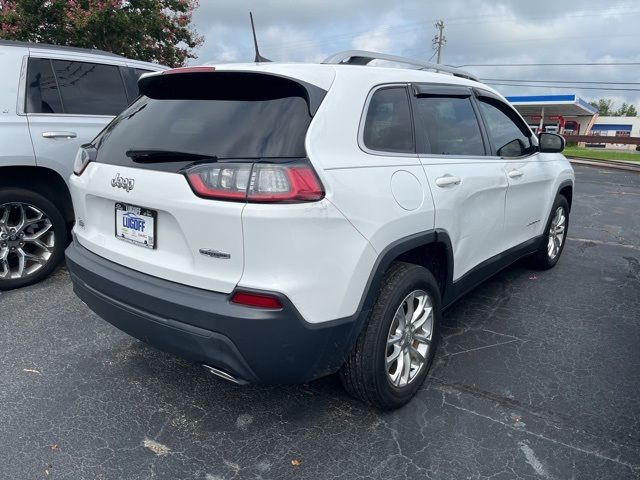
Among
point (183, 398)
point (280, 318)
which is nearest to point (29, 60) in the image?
point (183, 398)

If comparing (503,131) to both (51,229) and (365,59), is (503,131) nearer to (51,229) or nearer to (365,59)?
(365,59)

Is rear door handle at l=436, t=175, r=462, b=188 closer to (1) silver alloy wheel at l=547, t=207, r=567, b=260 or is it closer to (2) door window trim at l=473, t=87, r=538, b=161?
(2) door window trim at l=473, t=87, r=538, b=161

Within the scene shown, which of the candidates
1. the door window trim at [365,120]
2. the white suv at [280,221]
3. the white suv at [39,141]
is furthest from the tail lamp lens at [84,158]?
the white suv at [39,141]

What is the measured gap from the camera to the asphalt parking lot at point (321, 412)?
2367 millimetres

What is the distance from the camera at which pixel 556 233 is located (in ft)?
17.3

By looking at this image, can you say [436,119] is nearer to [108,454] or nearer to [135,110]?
[135,110]

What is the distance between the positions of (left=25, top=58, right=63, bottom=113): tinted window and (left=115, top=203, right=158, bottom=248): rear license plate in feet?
7.87

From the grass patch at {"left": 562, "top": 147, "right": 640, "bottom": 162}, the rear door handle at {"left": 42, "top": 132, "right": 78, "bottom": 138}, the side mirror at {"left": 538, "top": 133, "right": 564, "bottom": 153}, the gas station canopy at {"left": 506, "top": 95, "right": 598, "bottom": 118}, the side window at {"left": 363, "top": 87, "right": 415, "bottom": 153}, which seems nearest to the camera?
the side window at {"left": 363, "top": 87, "right": 415, "bottom": 153}

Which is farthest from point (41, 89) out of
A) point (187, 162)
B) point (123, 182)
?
point (187, 162)

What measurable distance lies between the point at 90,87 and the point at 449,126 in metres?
3.39

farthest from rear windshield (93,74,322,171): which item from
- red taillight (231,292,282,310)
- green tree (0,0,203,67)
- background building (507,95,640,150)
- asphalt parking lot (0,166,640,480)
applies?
background building (507,95,640,150)

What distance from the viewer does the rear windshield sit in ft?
7.16

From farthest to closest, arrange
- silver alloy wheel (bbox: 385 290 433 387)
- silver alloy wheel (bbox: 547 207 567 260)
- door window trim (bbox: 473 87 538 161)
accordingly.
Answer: silver alloy wheel (bbox: 547 207 567 260), door window trim (bbox: 473 87 538 161), silver alloy wheel (bbox: 385 290 433 387)

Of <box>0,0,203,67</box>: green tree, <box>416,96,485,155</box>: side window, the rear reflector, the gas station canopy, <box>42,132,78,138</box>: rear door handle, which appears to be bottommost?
the gas station canopy
